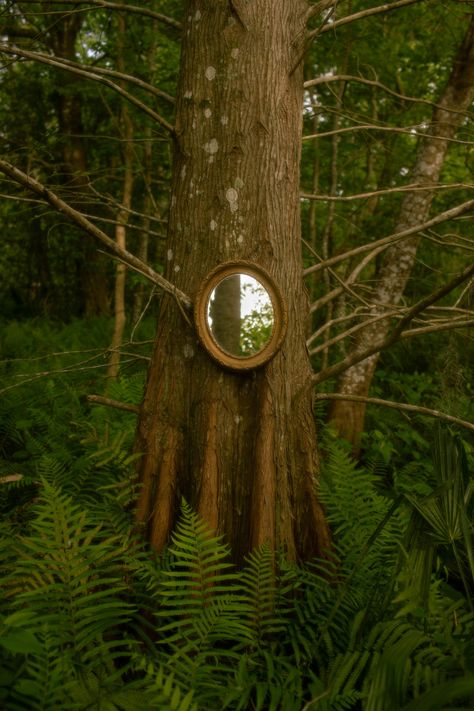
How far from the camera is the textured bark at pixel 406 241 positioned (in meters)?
5.42

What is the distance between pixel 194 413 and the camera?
274cm

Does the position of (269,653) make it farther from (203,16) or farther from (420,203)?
(420,203)

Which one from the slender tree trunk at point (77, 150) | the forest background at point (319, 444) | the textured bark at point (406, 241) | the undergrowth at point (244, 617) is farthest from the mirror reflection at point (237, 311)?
the slender tree trunk at point (77, 150)

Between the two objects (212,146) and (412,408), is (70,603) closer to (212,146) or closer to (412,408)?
(412,408)

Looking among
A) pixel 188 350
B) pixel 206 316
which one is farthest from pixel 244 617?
pixel 206 316

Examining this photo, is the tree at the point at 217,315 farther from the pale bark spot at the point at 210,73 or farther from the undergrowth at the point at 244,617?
the undergrowth at the point at 244,617

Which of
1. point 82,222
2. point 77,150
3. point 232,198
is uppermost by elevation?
point 77,150

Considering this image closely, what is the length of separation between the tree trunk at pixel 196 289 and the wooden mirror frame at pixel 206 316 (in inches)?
2.6

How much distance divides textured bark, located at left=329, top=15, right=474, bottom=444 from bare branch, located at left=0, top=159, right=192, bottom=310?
10.8ft

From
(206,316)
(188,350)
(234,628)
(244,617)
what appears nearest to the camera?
(234,628)

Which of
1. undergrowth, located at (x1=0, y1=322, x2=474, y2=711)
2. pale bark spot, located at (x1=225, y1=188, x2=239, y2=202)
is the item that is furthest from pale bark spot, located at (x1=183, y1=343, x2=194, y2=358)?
pale bark spot, located at (x1=225, y1=188, x2=239, y2=202)

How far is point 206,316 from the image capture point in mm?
2660

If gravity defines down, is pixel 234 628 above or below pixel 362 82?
below

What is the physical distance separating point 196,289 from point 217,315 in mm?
175
